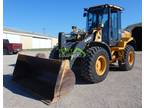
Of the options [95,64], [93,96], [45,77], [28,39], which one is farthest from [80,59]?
[28,39]

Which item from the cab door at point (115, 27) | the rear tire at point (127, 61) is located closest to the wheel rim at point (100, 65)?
the cab door at point (115, 27)

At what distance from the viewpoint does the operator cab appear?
9.23 metres

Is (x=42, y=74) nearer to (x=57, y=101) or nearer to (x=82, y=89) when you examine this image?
(x=82, y=89)

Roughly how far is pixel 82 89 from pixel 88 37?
194 centimetres

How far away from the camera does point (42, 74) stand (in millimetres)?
7250

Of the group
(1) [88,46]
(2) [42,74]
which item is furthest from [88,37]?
(2) [42,74]

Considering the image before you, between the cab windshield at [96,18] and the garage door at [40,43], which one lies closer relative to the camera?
the cab windshield at [96,18]

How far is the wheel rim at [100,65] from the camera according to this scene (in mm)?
7650

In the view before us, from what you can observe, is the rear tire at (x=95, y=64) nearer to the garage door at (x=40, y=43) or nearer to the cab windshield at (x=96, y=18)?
the cab windshield at (x=96, y=18)

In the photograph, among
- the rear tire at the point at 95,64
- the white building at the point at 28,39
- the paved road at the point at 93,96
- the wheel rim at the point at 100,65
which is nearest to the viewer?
the paved road at the point at 93,96

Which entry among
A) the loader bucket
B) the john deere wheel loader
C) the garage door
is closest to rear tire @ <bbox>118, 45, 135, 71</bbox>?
the john deere wheel loader

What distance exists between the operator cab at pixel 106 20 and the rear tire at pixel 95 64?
4.82 feet

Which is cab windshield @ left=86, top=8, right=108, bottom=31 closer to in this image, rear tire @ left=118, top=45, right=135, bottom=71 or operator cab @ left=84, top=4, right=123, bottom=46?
operator cab @ left=84, top=4, right=123, bottom=46

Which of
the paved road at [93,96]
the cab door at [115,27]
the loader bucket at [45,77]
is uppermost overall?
the cab door at [115,27]
